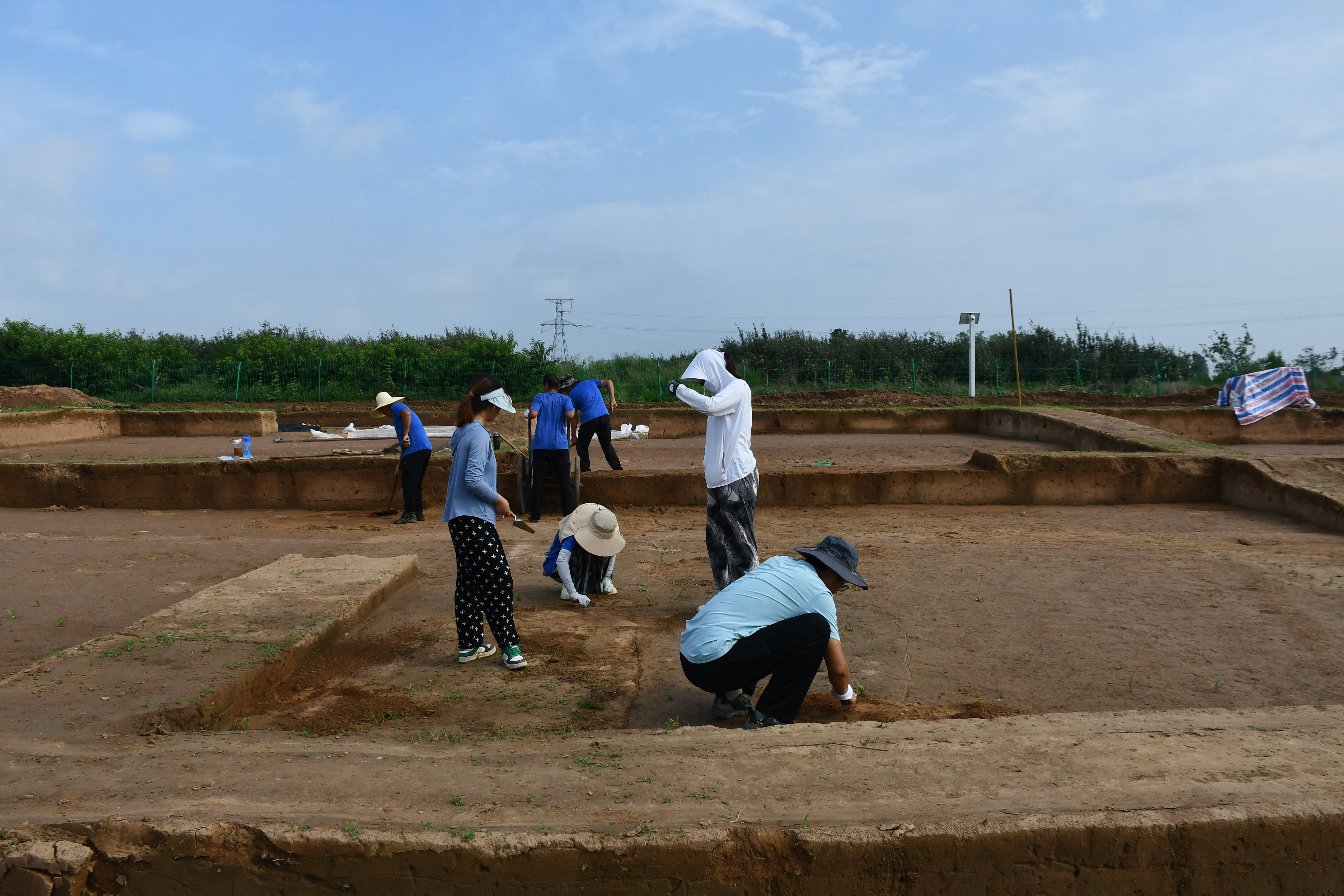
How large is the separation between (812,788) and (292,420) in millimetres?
25768

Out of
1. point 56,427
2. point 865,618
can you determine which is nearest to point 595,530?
point 865,618

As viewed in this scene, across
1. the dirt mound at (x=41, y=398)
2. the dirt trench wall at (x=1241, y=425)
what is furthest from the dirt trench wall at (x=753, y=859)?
the dirt mound at (x=41, y=398)

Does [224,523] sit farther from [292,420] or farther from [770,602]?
[292,420]

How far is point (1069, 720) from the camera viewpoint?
3471mm

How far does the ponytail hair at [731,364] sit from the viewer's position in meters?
5.41

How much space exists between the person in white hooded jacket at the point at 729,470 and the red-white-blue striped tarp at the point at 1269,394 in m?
18.1

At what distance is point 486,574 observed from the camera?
4711mm

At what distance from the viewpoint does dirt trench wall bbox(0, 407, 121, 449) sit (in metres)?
18.6

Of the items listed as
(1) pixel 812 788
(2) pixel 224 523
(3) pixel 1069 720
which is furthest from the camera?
(2) pixel 224 523

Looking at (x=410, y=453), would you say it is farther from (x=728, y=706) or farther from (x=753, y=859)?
(x=753, y=859)

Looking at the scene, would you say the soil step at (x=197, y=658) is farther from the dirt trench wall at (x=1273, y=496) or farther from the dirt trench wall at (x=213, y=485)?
the dirt trench wall at (x=1273, y=496)

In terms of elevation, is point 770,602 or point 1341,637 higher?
point 770,602

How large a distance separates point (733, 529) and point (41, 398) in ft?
90.9

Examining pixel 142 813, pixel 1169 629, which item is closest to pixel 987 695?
pixel 1169 629
